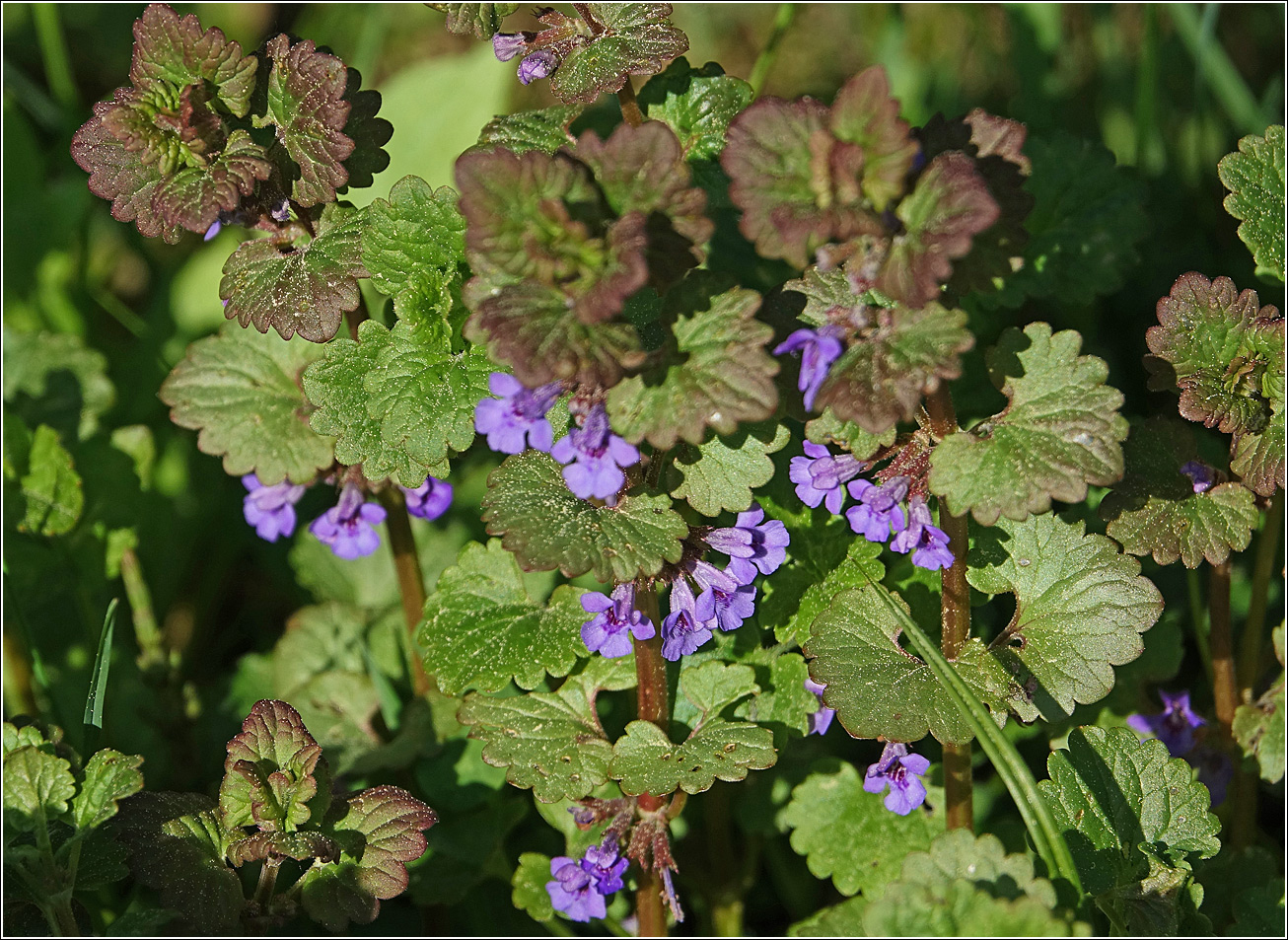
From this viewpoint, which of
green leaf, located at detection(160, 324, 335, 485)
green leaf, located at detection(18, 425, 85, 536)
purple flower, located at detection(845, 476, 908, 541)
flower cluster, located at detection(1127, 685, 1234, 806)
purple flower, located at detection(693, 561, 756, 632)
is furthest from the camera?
green leaf, located at detection(18, 425, 85, 536)

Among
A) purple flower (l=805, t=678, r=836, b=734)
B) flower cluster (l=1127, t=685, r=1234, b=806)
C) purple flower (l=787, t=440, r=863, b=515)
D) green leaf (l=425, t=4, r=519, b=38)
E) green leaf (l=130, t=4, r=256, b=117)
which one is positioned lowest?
flower cluster (l=1127, t=685, r=1234, b=806)

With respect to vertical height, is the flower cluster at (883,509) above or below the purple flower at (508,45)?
below

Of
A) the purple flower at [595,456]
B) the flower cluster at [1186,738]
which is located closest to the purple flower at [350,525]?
the purple flower at [595,456]

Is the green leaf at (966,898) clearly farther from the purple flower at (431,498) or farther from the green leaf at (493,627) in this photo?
the purple flower at (431,498)

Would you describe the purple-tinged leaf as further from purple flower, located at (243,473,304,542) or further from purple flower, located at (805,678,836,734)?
purple flower, located at (243,473,304,542)

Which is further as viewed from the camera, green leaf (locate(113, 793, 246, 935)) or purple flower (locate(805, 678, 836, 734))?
purple flower (locate(805, 678, 836, 734))

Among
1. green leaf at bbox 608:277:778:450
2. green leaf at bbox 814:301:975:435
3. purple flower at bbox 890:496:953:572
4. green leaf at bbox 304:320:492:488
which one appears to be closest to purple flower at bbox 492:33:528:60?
green leaf at bbox 304:320:492:488

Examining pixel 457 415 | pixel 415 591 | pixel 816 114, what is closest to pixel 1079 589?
pixel 816 114
